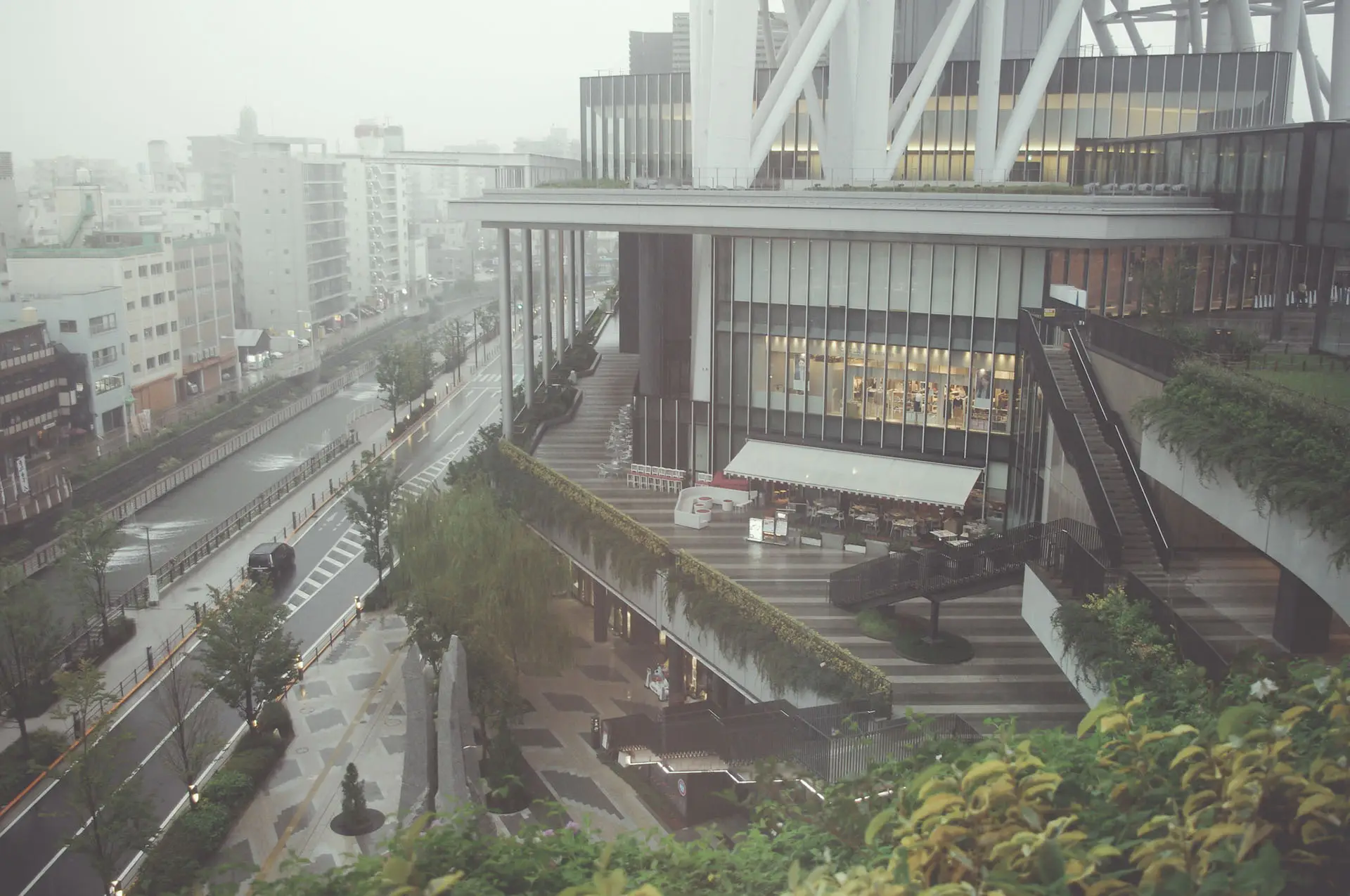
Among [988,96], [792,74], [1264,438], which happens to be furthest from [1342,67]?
[1264,438]

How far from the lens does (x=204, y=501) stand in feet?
160

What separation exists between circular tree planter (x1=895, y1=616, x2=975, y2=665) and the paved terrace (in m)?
0.16

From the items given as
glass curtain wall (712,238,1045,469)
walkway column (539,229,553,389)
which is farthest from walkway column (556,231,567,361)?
glass curtain wall (712,238,1045,469)

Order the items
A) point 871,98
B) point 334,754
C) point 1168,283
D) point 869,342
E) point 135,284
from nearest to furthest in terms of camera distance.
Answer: point 1168,283
point 334,754
point 869,342
point 871,98
point 135,284

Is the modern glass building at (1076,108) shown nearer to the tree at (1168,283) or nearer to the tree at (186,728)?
the tree at (1168,283)

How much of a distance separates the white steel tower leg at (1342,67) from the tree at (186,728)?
46.4 meters

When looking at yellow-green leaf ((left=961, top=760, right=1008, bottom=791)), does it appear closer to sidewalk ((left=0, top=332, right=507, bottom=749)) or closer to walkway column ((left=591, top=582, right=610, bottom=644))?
sidewalk ((left=0, top=332, right=507, bottom=749))

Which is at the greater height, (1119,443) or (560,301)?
(560,301)

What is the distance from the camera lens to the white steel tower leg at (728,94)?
102 ft

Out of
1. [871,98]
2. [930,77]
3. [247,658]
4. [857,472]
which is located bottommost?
[247,658]

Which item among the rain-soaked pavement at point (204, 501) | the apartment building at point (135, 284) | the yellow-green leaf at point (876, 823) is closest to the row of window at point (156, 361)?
the apartment building at point (135, 284)

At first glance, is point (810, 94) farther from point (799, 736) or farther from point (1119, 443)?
point (799, 736)

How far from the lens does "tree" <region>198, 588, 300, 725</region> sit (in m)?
26.9

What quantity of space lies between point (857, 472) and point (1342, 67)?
33.5 meters
